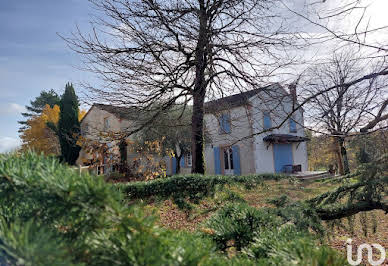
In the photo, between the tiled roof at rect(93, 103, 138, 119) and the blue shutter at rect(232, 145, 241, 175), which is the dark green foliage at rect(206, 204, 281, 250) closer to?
the tiled roof at rect(93, 103, 138, 119)

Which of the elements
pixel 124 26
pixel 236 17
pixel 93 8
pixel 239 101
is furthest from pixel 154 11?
pixel 239 101

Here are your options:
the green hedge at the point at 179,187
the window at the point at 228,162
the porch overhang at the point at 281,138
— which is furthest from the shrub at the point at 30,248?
the window at the point at 228,162

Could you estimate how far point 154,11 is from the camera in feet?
21.2

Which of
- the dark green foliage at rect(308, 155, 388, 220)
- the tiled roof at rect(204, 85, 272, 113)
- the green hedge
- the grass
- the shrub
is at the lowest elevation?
the grass

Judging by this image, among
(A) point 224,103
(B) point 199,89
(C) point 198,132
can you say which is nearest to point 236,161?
(C) point 198,132

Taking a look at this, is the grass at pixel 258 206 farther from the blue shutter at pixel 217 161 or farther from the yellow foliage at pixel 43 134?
the yellow foliage at pixel 43 134

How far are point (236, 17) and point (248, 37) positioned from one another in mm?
613

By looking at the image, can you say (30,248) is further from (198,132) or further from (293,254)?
(198,132)

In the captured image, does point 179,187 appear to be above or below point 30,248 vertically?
below

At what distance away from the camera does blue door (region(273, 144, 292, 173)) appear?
18.4m

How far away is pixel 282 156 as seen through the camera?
61.8ft

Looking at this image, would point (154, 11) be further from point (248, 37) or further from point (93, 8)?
point (248, 37)

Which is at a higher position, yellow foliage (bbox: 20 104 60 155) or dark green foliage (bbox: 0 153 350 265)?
yellow foliage (bbox: 20 104 60 155)

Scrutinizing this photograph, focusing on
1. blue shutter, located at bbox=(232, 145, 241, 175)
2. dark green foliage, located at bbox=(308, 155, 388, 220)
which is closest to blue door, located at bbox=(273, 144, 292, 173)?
blue shutter, located at bbox=(232, 145, 241, 175)
